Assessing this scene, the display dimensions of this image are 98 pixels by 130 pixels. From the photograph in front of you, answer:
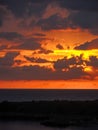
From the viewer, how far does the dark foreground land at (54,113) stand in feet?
250

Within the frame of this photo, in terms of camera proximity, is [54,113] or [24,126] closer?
[24,126]

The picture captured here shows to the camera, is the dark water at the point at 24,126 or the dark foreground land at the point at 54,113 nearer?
the dark water at the point at 24,126

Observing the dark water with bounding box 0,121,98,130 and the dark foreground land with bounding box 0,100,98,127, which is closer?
the dark water with bounding box 0,121,98,130

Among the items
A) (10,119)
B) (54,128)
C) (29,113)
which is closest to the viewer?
→ (54,128)

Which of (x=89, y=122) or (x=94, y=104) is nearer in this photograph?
(x=89, y=122)

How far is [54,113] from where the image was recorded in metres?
87.2

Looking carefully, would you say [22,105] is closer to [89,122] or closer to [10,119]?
[10,119]

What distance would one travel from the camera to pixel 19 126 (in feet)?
246

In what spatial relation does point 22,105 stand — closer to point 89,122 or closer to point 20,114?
point 20,114

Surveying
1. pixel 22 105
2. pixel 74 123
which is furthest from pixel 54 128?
pixel 22 105

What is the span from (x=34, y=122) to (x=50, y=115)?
6369 mm

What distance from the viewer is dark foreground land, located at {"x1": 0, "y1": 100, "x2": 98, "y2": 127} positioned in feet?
250

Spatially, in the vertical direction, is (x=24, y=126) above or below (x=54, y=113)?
below

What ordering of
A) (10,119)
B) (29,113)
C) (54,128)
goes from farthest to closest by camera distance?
1. (29,113)
2. (10,119)
3. (54,128)
